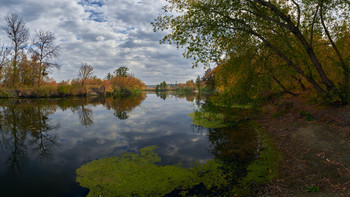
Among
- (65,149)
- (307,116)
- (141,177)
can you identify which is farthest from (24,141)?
(307,116)

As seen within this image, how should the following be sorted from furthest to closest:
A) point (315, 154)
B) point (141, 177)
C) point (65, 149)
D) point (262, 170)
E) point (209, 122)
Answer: point (209, 122), point (65, 149), point (315, 154), point (262, 170), point (141, 177)

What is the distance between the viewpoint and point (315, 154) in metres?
6.12

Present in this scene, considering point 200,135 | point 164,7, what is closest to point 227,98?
point 200,135

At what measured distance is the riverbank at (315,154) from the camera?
14.1ft

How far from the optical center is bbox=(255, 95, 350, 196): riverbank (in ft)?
14.1

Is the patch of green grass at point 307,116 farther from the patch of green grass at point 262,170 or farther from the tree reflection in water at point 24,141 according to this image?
the tree reflection in water at point 24,141

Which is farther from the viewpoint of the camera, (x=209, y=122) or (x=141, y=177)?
(x=209, y=122)

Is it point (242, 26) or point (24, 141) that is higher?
point (242, 26)

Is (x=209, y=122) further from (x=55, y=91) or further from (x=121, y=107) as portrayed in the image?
(x=55, y=91)

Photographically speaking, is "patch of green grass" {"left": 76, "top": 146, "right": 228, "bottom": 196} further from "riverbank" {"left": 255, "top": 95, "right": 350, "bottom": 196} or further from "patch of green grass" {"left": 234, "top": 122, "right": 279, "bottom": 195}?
"riverbank" {"left": 255, "top": 95, "right": 350, "bottom": 196}

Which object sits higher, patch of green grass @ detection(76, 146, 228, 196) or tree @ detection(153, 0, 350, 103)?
tree @ detection(153, 0, 350, 103)

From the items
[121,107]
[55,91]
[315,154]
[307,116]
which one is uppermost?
[55,91]

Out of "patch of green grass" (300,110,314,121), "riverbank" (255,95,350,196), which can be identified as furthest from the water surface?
"patch of green grass" (300,110,314,121)

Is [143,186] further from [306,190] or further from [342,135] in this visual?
[342,135]
